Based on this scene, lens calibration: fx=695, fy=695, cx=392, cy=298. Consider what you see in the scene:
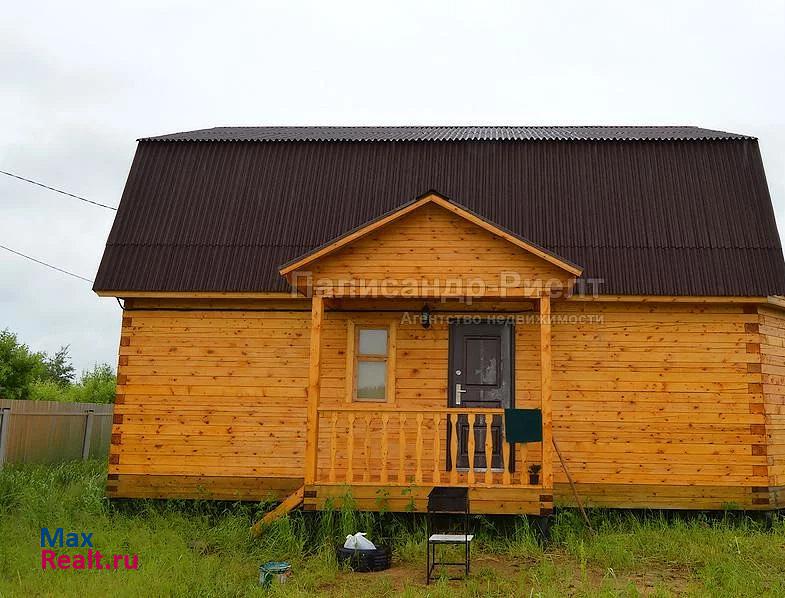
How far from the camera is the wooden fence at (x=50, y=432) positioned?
531 inches

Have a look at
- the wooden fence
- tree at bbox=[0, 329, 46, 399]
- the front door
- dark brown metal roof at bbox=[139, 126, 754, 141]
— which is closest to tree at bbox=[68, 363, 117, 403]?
tree at bbox=[0, 329, 46, 399]

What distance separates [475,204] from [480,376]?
9.94ft

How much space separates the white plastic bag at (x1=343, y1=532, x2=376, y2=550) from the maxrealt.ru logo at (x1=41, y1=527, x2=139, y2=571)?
2387mm

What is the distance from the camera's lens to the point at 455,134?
13.5m

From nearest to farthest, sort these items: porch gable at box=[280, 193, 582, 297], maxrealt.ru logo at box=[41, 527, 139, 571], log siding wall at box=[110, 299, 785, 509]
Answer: maxrealt.ru logo at box=[41, 527, 139, 571], porch gable at box=[280, 193, 582, 297], log siding wall at box=[110, 299, 785, 509]

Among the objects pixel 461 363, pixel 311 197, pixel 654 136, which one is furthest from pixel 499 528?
pixel 654 136

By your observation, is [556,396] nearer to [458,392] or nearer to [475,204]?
[458,392]

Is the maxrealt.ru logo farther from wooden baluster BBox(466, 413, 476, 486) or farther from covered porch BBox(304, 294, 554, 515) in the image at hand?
wooden baluster BBox(466, 413, 476, 486)

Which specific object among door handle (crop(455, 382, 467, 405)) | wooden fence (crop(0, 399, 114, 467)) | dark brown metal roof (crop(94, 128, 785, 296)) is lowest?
wooden fence (crop(0, 399, 114, 467))

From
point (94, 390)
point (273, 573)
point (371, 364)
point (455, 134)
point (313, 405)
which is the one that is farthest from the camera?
point (94, 390)

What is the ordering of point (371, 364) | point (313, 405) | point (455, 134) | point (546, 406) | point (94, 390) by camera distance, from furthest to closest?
1. point (94, 390)
2. point (455, 134)
3. point (371, 364)
4. point (313, 405)
5. point (546, 406)

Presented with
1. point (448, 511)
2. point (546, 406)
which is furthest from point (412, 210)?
point (448, 511)

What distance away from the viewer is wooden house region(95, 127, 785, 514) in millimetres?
9523

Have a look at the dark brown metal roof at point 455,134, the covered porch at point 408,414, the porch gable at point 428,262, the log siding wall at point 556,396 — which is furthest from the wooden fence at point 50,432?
the porch gable at point 428,262
